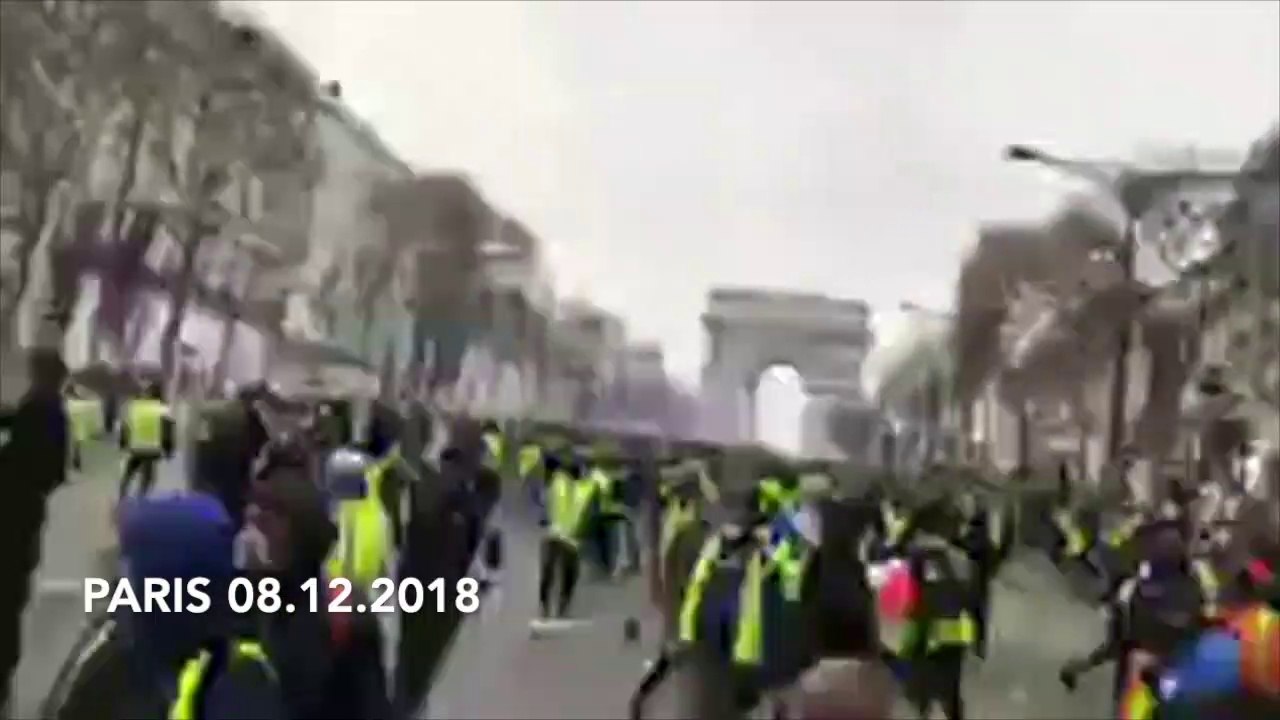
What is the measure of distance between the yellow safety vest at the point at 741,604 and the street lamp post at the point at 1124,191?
0.56 m

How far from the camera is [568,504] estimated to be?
3623mm

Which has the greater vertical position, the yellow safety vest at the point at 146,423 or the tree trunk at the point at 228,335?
A: the tree trunk at the point at 228,335

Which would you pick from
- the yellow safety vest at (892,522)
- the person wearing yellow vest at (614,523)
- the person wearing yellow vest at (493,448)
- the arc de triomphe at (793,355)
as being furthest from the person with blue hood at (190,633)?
the yellow safety vest at (892,522)

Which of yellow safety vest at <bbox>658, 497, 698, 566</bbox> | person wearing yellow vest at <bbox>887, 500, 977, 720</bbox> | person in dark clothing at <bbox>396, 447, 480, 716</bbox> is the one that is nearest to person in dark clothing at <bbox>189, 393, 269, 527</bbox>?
person in dark clothing at <bbox>396, 447, 480, 716</bbox>

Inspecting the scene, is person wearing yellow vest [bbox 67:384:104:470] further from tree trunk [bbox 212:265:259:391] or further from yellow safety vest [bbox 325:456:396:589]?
yellow safety vest [bbox 325:456:396:589]

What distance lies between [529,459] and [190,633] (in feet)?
1.85

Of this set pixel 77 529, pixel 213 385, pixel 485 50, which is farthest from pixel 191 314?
pixel 485 50

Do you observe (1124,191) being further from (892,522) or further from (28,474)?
(28,474)

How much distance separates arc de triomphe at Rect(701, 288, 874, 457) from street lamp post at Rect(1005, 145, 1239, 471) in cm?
36

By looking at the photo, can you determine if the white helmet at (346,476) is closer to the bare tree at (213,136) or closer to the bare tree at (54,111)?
the bare tree at (213,136)

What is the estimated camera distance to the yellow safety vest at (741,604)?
352 centimetres

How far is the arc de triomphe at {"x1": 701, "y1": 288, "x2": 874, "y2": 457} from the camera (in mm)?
3580

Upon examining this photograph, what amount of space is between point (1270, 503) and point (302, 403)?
1449 millimetres

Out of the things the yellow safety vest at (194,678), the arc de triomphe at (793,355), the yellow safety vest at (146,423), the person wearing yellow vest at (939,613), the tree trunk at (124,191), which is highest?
the tree trunk at (124,191)
